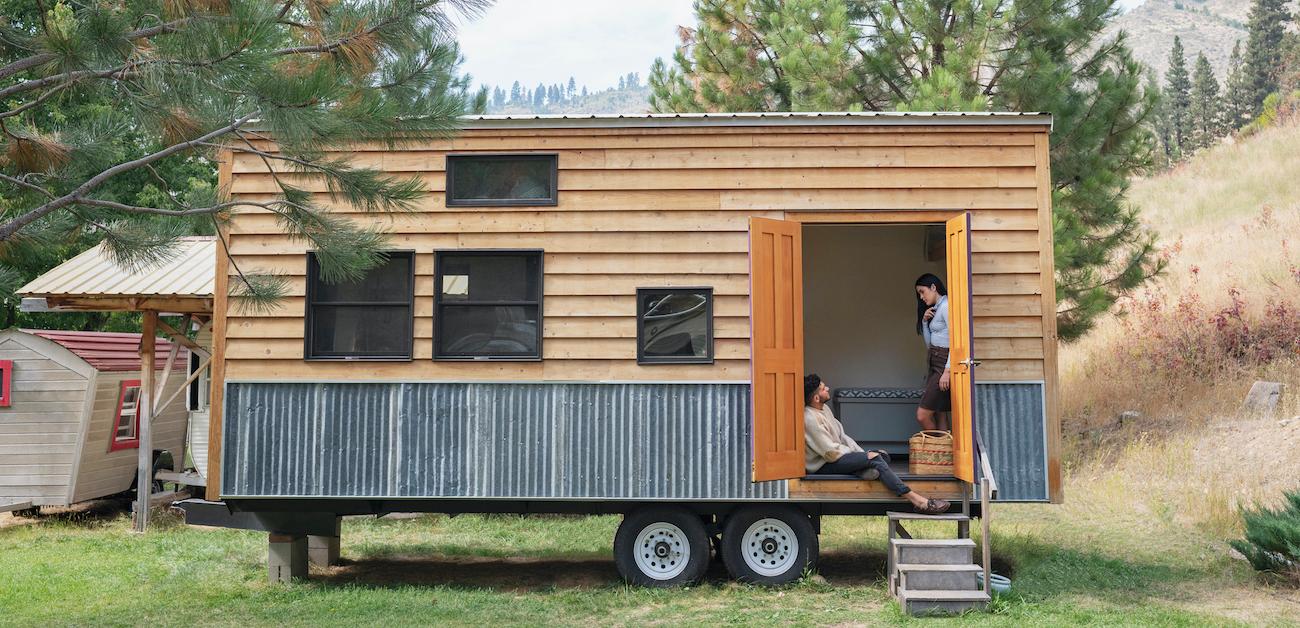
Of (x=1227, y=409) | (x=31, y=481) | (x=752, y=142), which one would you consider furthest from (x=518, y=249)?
(x=1227, y=409)

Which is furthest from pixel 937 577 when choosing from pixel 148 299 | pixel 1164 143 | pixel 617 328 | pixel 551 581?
pixel 1164 143

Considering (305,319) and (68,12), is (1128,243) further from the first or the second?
(68,12)

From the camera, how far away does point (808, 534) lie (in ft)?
26.1

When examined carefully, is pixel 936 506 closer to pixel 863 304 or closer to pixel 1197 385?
pixel 863 304

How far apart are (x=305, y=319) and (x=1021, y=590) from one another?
18.2ft

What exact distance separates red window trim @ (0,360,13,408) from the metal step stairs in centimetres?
970

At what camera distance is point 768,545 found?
316 inches

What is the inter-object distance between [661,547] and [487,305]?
2229 mm

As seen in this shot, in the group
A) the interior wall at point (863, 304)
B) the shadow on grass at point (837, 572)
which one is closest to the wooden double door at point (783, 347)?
the shadow on grass at point (837, 572)

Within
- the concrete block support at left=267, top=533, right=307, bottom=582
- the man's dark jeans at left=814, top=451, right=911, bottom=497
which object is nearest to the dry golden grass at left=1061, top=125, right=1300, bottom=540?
the man's dark jeans at left=814, top=451, right=911, bottom=497

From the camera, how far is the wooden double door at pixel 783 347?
7.61 meters

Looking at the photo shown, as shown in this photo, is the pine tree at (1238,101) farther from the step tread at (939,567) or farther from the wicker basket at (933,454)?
the step tread at (939,567)

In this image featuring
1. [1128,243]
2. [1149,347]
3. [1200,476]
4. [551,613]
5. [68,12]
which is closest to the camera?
[68,12]

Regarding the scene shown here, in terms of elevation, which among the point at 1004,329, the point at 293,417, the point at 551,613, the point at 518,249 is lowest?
the point at 551,613
